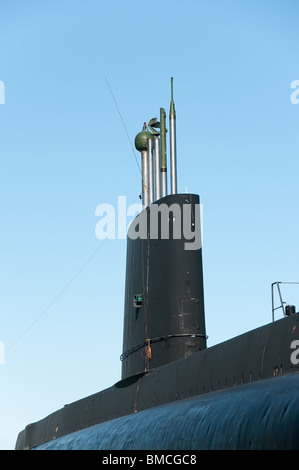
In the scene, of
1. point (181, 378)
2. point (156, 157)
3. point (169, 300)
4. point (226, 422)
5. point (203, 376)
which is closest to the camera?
point (226, 422)

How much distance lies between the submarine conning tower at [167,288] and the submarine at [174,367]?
0.02 m

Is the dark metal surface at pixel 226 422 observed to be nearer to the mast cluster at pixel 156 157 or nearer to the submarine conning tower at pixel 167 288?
the submarine conning tower at pixel 167 288

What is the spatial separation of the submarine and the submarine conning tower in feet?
0.06

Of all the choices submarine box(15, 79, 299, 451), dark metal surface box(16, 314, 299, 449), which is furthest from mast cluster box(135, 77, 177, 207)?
dark metal surface box(16, 314, 299, 449)

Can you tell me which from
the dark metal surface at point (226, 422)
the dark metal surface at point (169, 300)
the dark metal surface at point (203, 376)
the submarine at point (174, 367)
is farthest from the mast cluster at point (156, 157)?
the dark metal surface at point (226, 422)

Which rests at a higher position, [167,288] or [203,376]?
[167,288]

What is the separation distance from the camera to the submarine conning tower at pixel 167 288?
49.1 ft

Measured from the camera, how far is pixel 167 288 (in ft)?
50.0

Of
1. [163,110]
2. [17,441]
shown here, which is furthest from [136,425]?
[17,441]

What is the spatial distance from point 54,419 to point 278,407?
45.5 ft

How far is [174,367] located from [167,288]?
2141 millimetres

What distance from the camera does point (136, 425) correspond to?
41.2ft

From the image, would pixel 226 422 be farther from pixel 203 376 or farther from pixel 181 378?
pixel 181 378

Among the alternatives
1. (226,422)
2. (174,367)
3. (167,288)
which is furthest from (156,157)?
(226,422)
